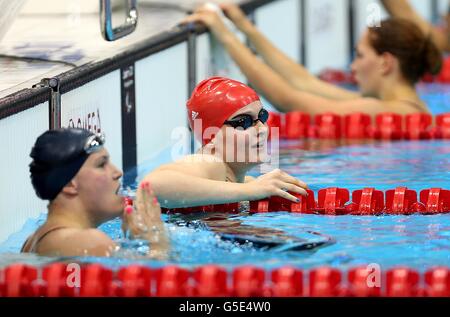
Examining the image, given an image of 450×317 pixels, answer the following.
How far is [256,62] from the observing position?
5.75 m


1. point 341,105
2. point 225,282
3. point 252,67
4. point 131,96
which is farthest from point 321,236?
point 341,105

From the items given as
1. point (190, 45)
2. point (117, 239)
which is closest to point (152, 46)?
point (190, 45)

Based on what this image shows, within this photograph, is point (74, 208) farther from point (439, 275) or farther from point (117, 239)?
point (439, 275)

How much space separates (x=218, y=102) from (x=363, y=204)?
592mm

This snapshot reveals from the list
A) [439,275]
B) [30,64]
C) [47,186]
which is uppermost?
[30,64]

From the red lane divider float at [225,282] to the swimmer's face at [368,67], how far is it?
10.1 feet

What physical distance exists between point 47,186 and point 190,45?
2825 mm

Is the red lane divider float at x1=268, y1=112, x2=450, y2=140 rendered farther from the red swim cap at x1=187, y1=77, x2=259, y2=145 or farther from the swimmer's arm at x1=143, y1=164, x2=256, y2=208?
the swimmer's arm at x1=143, y1=164, x2=256, y2=208

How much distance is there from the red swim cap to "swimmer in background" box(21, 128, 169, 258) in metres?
0.76

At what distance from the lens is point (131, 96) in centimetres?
501

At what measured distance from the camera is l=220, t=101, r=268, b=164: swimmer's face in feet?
12.6

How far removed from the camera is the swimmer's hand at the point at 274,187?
12.5 ft

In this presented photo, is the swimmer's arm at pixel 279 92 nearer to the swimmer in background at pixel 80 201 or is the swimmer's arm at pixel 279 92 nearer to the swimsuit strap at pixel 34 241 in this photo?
the swimmer in background at pixel 80 201

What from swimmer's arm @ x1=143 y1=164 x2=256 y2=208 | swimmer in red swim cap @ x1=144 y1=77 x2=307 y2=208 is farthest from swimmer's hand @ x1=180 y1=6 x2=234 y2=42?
swimmer's arm @ x1=143 y1=164 x2=256 y2=208
